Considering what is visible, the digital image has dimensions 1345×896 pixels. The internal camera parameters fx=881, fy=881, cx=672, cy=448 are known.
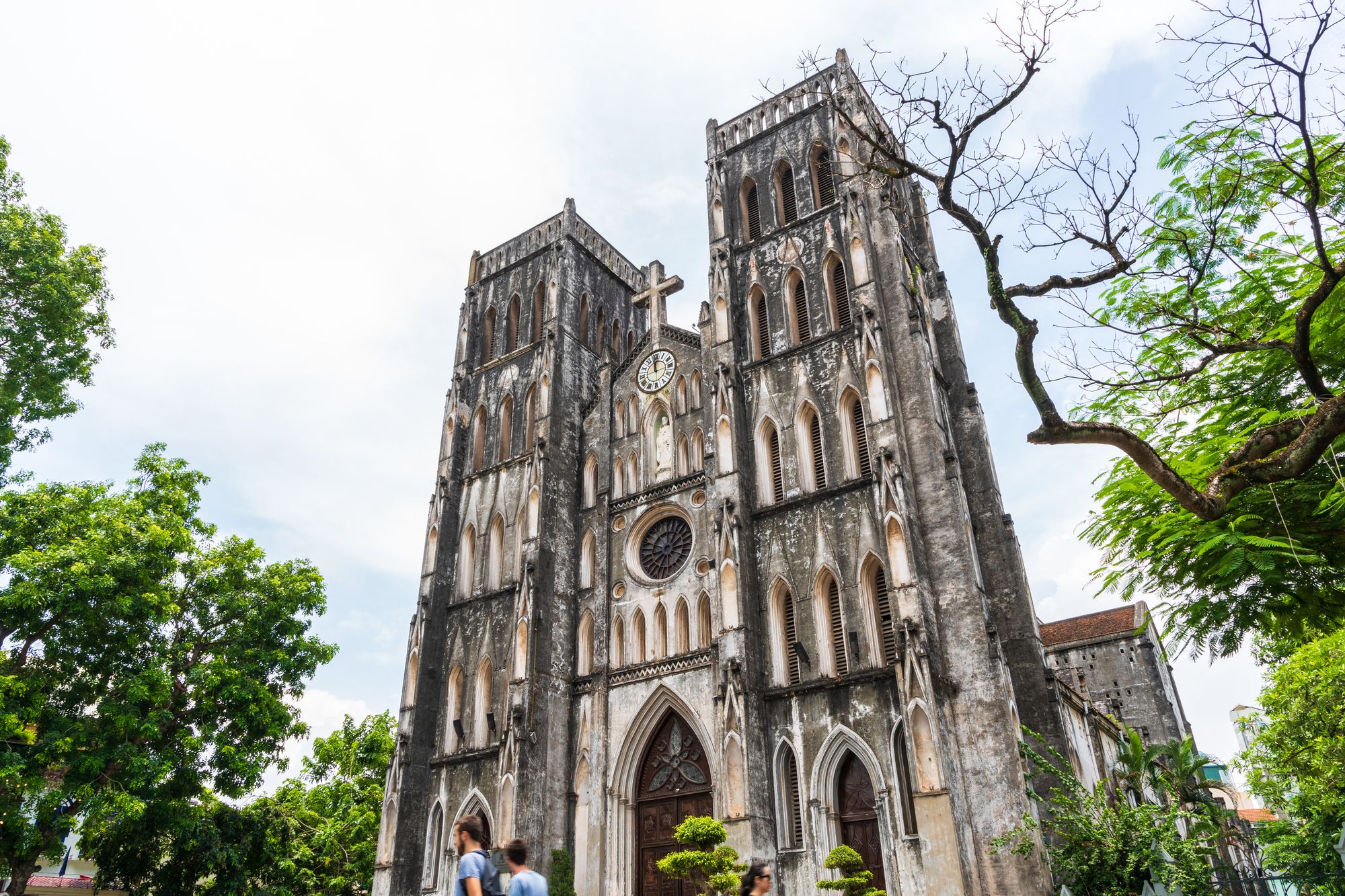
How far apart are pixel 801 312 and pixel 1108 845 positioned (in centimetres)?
1386

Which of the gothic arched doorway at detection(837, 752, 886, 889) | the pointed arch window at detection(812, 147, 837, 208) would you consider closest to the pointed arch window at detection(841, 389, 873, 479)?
the gothic arched doorway at detection(837, 752, 886, 889)

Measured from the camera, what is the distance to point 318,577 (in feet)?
70.1

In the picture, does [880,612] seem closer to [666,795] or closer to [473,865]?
[666,795]

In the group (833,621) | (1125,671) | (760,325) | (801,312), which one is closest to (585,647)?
(833,621)

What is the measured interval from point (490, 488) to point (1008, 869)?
54.5ft

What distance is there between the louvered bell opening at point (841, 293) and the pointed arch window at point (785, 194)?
249 centimetres

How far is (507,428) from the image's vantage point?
27125 mm

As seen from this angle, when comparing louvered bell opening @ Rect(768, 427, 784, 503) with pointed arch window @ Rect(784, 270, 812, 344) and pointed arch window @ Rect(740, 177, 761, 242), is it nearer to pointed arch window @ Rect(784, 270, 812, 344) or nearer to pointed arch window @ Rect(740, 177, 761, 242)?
pointed arch window @ Rect(784, 270, 812, 344)

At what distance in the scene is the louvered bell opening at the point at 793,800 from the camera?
17484mm

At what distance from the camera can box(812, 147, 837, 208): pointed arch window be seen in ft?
79.0

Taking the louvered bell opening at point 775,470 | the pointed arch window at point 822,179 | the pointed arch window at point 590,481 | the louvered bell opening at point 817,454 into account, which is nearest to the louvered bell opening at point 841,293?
the pointed arch window at point 822,179

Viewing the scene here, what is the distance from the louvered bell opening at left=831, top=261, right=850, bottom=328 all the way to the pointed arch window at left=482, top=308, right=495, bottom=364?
39.3ft

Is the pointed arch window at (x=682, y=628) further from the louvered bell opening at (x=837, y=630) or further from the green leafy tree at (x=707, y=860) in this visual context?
the green leafy tree at (x=707, y=860)

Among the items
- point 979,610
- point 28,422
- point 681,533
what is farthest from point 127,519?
point 979,610
